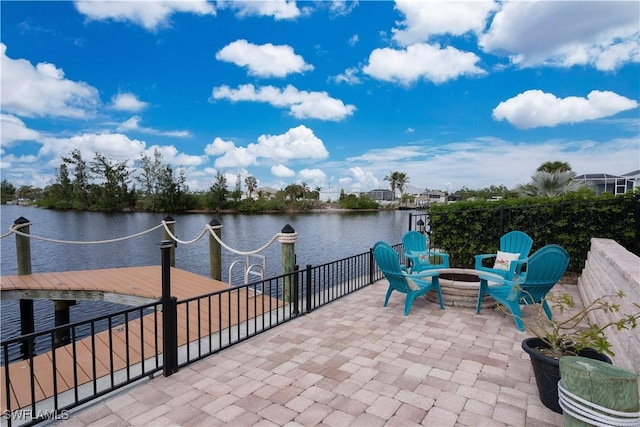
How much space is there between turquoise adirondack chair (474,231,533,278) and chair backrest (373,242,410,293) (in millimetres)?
1632

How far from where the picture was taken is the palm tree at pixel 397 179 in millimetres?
66375

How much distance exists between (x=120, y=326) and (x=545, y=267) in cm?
520

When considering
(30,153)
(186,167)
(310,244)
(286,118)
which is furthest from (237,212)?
(310,244)

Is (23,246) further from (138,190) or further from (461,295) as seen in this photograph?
(138,190)

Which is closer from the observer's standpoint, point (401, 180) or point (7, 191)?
point (7, 191)

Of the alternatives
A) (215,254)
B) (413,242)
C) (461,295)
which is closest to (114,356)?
(215,254)

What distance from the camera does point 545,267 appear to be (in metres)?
3.61

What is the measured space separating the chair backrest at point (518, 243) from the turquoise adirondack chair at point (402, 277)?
1.68m

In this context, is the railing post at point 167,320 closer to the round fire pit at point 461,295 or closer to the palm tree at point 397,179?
the round fire pit at point 461,295

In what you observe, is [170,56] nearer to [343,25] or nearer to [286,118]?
[343,25]

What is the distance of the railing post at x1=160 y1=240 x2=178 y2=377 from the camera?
267cm

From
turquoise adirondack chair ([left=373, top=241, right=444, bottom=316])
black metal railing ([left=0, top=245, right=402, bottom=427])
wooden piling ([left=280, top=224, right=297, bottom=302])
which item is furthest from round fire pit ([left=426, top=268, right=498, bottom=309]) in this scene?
wooden piling ([left=280, top=224, right=297, bottom=302])

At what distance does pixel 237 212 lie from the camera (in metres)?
46.6

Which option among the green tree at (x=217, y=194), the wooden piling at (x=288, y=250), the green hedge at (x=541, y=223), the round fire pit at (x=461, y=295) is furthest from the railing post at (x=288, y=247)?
the green tree at (x=217, y=194)
